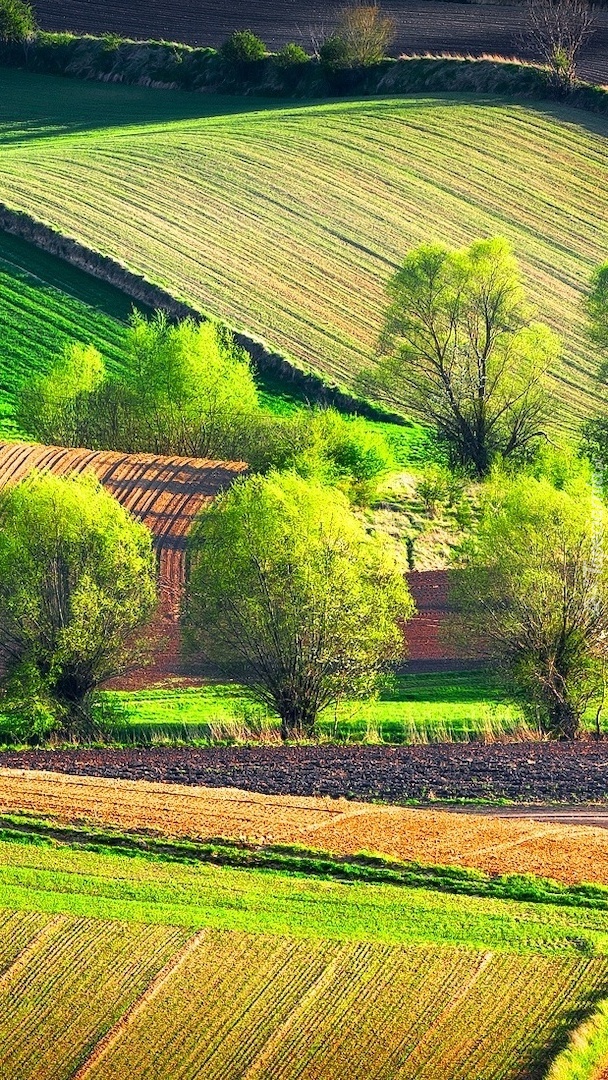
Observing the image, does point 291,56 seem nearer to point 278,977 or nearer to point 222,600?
point 222,600

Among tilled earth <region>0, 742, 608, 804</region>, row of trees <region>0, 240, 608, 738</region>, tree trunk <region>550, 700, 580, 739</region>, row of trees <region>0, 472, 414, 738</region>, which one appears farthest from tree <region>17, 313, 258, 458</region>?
tilled earth <region>0, 742, 608, 804</region>

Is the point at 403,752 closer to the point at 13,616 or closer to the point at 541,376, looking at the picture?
the point at 13,616

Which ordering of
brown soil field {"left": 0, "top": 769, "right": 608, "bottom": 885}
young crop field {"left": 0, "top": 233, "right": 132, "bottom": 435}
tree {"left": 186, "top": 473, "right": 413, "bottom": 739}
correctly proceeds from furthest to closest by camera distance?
young crop field {"left": 0, "top": 233, "right": 132, "bottom": 435} → tree {"left": 186, "top": 473, "right": 413, "bottom": 739} → brown soil field {"left": 0, "top": 769, "right": 608, "bottom": 885}

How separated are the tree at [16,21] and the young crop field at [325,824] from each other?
96.8 m

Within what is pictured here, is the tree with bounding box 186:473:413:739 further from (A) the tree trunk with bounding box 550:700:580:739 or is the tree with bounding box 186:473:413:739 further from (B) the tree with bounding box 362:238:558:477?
(B) the tree with bounding box 362:238:558:477

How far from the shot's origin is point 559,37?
405ft

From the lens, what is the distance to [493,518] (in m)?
57.8

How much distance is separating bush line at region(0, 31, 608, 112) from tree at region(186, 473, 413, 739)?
244 feet

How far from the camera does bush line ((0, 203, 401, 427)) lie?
92.3 metres

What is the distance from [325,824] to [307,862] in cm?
303

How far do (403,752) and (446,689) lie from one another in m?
10.0

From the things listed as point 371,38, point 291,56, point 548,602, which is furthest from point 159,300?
point 548,602

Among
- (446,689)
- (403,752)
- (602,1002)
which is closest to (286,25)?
(446,689)

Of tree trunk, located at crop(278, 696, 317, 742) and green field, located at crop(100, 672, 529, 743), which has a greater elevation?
tree trunk, located at crop(278, 696, 317, 742)
